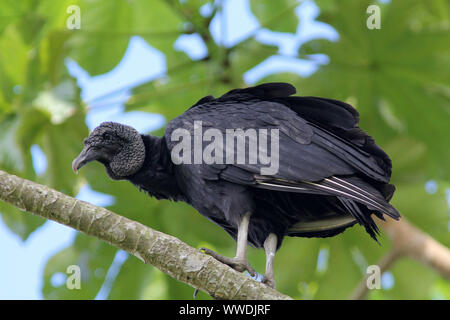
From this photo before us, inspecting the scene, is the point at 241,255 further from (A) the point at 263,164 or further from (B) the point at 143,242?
(B) the point at 143,242

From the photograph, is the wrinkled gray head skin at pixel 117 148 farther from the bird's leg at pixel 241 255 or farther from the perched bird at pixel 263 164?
the bird's leg at pixel 241 255

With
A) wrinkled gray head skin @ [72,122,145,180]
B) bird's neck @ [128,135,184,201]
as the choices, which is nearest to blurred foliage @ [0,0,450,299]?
wrinkled gray head skin @ [72,122,145,180]

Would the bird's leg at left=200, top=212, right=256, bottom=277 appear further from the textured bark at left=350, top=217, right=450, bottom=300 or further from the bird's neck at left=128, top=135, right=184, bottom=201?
the textured bark at left=350, top=217, right=450, bottom=300

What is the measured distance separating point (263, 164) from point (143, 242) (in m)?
0.94

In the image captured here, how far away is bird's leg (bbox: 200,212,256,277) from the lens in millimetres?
3416

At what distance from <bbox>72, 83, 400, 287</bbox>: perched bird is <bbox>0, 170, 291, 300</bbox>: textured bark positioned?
0.43 meters

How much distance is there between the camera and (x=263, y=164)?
3.52m

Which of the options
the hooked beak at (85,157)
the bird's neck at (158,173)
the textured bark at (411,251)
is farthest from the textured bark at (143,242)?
the textured bark at (411,251)

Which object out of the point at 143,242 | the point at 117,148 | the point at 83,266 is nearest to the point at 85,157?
the point at 117,148

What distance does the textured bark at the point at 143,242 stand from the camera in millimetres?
2869

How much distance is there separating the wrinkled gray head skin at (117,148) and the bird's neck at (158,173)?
0.06 m

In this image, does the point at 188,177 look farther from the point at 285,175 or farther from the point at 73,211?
the point at 73,211

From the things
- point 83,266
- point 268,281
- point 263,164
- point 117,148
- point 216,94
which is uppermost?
point 263,164

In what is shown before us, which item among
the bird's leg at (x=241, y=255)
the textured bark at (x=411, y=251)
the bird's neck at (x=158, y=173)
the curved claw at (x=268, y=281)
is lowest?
the textured bark at (x=411, y=251)
